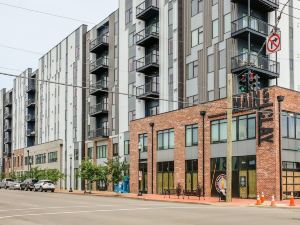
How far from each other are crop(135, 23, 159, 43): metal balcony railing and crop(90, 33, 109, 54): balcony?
26.5ft

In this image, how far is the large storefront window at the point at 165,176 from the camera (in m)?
46.8

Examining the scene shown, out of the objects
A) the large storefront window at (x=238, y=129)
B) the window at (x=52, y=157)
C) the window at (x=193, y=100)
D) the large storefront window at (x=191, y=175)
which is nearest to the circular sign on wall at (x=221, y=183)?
the large storefront window at (x=238, y=129)

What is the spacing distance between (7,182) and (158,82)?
3886cm

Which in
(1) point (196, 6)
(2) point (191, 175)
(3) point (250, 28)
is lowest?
(2) point (191, 175)

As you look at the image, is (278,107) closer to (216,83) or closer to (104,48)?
(216,83)

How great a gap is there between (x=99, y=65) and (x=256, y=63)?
25.3 m

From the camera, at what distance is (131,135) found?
5397 centimetres

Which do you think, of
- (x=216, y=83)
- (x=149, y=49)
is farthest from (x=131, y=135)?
(x=216, y=83)

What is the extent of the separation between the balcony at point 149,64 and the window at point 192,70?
4.58 meters

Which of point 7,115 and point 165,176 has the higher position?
point 7,115

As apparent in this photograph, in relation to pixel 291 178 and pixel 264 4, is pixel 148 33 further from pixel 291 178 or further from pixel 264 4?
pixel 291 178

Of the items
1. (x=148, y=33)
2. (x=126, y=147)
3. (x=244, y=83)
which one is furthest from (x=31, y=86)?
(x=244, y=83)

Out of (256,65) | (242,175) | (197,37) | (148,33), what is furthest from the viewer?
(148,33)

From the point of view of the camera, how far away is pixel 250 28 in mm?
41188
